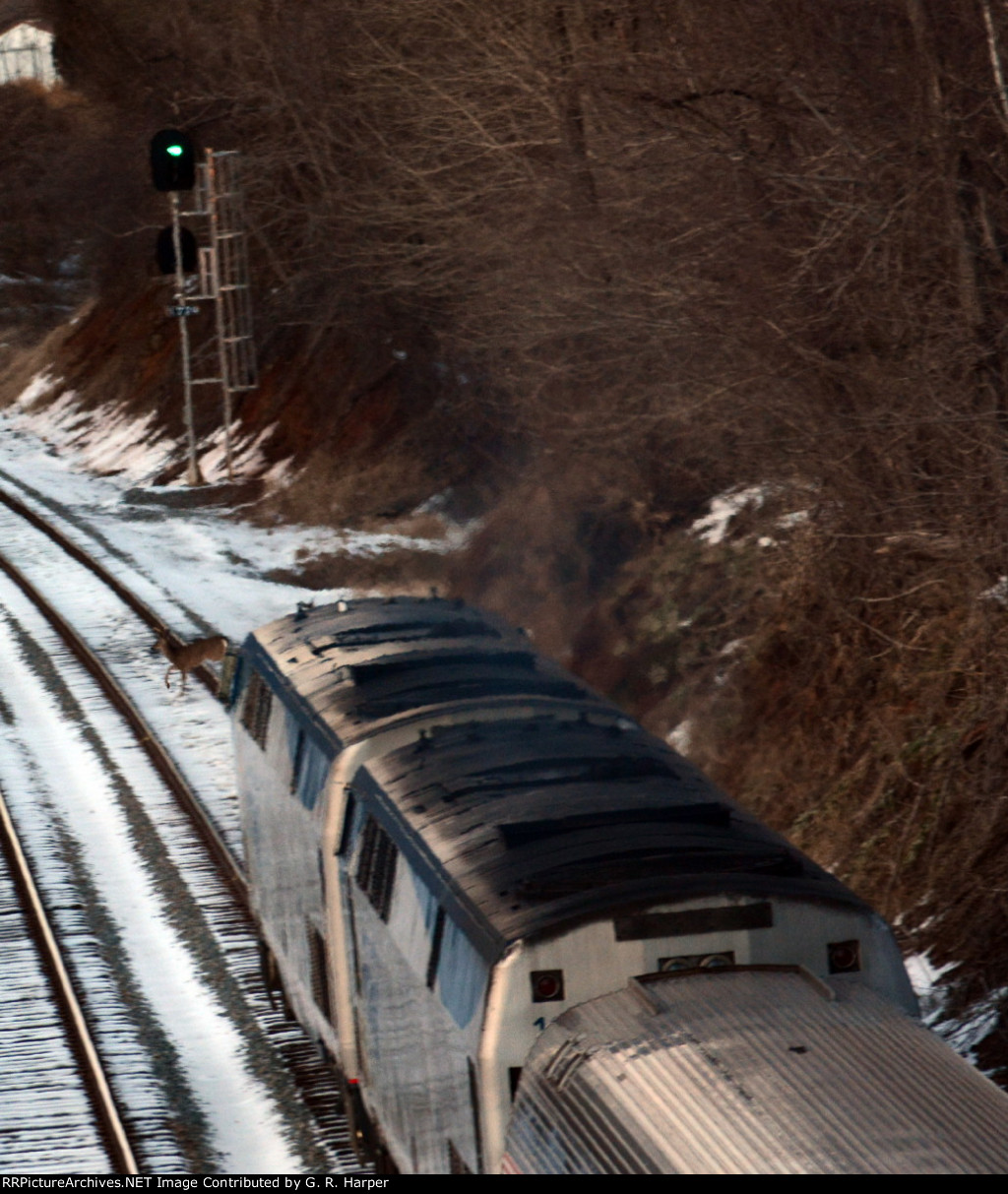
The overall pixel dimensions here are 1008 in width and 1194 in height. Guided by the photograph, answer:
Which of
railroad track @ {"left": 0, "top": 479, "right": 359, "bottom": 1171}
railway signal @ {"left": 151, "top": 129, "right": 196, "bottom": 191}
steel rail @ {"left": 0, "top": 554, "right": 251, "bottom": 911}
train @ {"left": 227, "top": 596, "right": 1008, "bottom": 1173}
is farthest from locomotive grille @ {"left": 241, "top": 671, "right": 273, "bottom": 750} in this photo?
railway signal @ {"left": 151, "top": 129, "right": 196, "bottom": 191}

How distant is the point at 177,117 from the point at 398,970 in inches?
1461

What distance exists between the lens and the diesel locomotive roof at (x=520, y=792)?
8039mm

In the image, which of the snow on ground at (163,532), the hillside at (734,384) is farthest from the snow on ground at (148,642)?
the hillside at (734,384)

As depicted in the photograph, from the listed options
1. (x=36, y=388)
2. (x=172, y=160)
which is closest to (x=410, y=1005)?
(x=172, y=160)

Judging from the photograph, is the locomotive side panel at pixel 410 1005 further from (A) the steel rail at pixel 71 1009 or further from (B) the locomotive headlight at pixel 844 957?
(A) the steel rail at pixel 71 1009

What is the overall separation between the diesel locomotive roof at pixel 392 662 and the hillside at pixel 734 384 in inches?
122

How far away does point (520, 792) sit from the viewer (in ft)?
30.4

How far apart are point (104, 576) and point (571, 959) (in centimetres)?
2275

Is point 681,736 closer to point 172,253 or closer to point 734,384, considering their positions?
point 734,384

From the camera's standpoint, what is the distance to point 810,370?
16.8 metres

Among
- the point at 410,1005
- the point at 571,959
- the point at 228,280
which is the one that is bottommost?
the point at 410,1005

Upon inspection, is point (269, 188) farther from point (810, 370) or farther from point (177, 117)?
point (810, 370)
